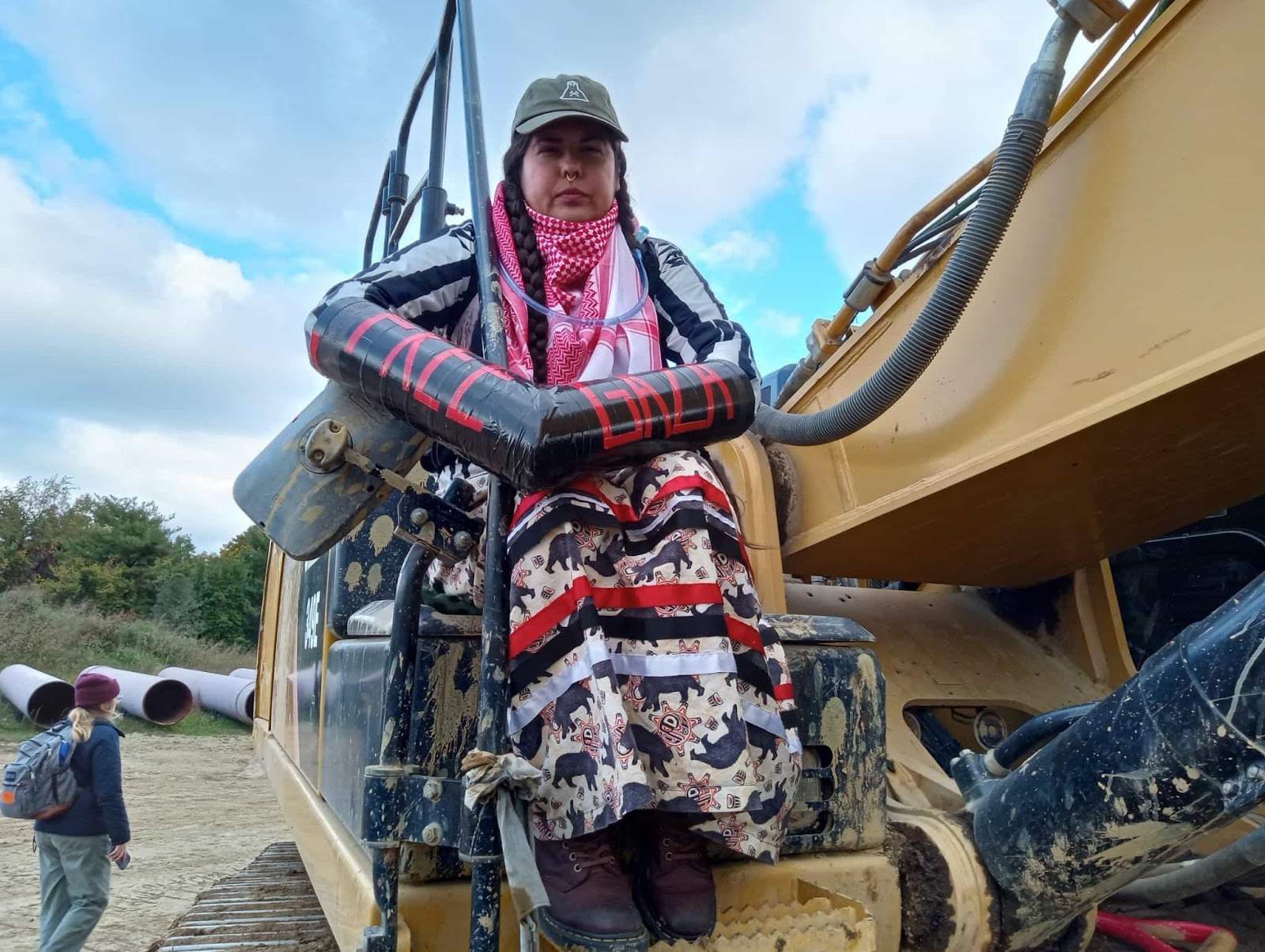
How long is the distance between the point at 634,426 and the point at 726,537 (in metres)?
0.26

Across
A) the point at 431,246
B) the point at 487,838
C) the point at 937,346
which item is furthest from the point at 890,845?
the point at 431,246

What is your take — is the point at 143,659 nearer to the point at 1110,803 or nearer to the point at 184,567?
the point at 184,567

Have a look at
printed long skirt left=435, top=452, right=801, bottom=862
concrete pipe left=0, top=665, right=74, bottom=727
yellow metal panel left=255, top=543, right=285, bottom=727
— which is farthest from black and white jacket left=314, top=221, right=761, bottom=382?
concrete pipe left=0, top=665, right=74, bottom=727

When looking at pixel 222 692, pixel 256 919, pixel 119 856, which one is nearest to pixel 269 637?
pixel 119 856

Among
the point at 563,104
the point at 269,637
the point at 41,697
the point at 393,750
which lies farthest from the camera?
the point at 41,697

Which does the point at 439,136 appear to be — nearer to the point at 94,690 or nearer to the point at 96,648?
the point at 94,690

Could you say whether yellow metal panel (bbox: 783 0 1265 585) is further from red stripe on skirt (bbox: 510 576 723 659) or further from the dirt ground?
the dirt ground

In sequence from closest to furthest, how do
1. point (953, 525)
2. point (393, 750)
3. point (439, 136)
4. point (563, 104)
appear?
point (393, 750)
point (563, 104)
point (439, 136)
point (953, 525)

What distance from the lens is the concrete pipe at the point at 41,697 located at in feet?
41.6

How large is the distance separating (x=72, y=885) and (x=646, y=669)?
4905 millimetres

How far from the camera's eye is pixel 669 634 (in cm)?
133

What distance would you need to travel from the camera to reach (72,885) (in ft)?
16.1

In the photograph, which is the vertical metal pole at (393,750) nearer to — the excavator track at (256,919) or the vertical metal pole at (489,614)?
the vertical metal pole at (489,614)

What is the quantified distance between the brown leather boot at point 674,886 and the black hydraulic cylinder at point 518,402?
0.51 m
